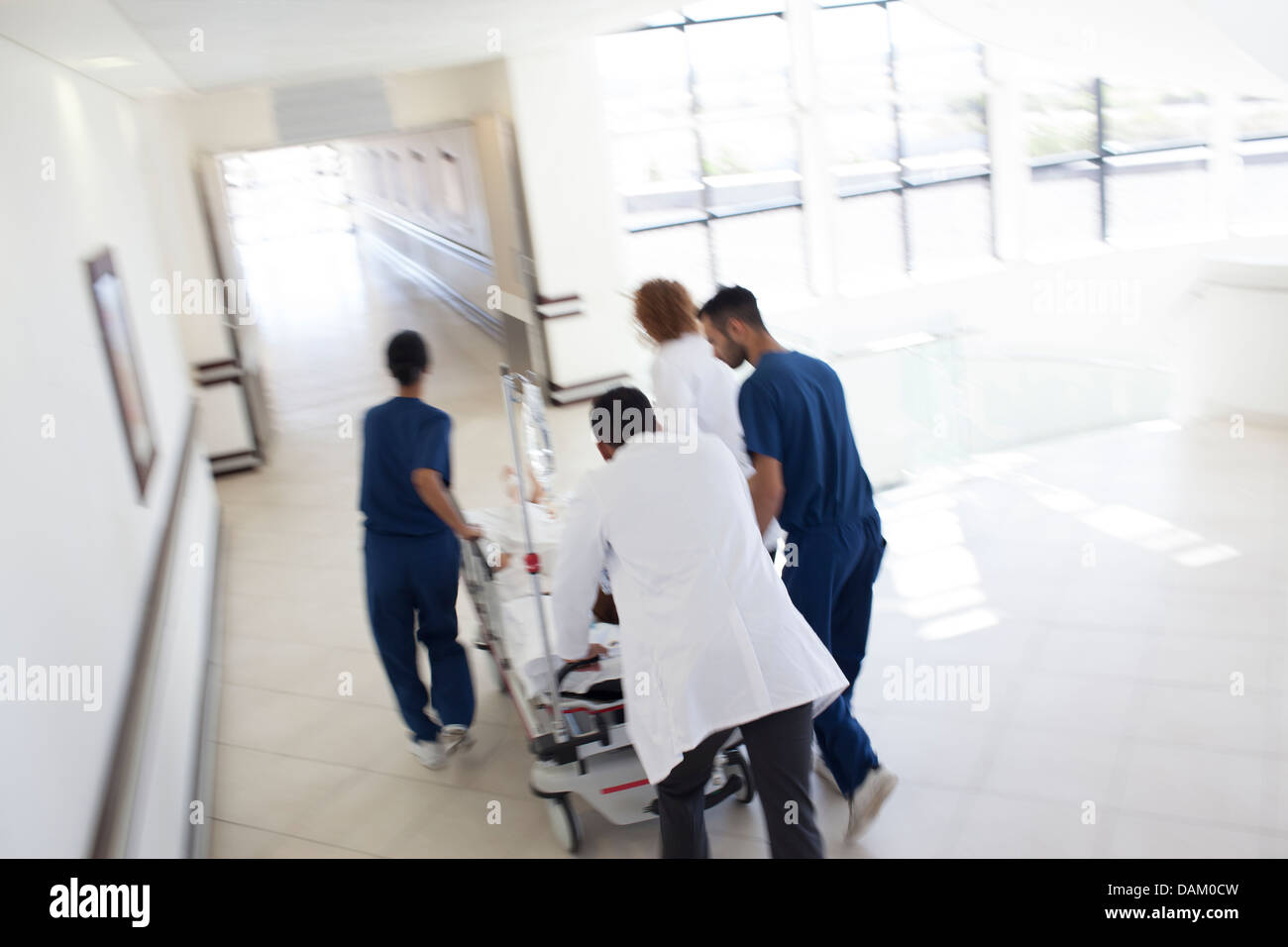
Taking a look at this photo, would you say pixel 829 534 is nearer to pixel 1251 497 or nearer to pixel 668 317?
pixel 668 317

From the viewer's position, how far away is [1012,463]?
6.52 meters

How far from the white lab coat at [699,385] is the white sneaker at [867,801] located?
1.14 meters

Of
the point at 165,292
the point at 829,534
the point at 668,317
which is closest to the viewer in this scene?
the point at 829,534

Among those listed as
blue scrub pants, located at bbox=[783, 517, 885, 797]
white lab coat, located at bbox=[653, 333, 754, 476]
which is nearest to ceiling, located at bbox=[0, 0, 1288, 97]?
white lab coat, located at bbox=[653, 333, 754, 476]

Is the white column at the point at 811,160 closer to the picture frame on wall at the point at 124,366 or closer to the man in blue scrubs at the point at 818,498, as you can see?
the picture frame on wall at the point at 124,366

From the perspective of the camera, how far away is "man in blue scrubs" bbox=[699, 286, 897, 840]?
10.3 ft

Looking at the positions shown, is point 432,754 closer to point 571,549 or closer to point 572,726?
point 572,726

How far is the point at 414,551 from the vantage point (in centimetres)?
387

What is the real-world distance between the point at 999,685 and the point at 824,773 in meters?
0.87

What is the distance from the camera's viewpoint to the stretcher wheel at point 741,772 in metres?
3.63

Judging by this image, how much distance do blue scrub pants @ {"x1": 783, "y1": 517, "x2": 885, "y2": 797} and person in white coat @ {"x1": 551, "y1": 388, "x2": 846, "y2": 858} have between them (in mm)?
581

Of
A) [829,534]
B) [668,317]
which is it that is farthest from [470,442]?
[829,534]

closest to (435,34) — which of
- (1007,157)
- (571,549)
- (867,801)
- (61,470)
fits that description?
(61,470)

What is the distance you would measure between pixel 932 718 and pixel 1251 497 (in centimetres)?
276
